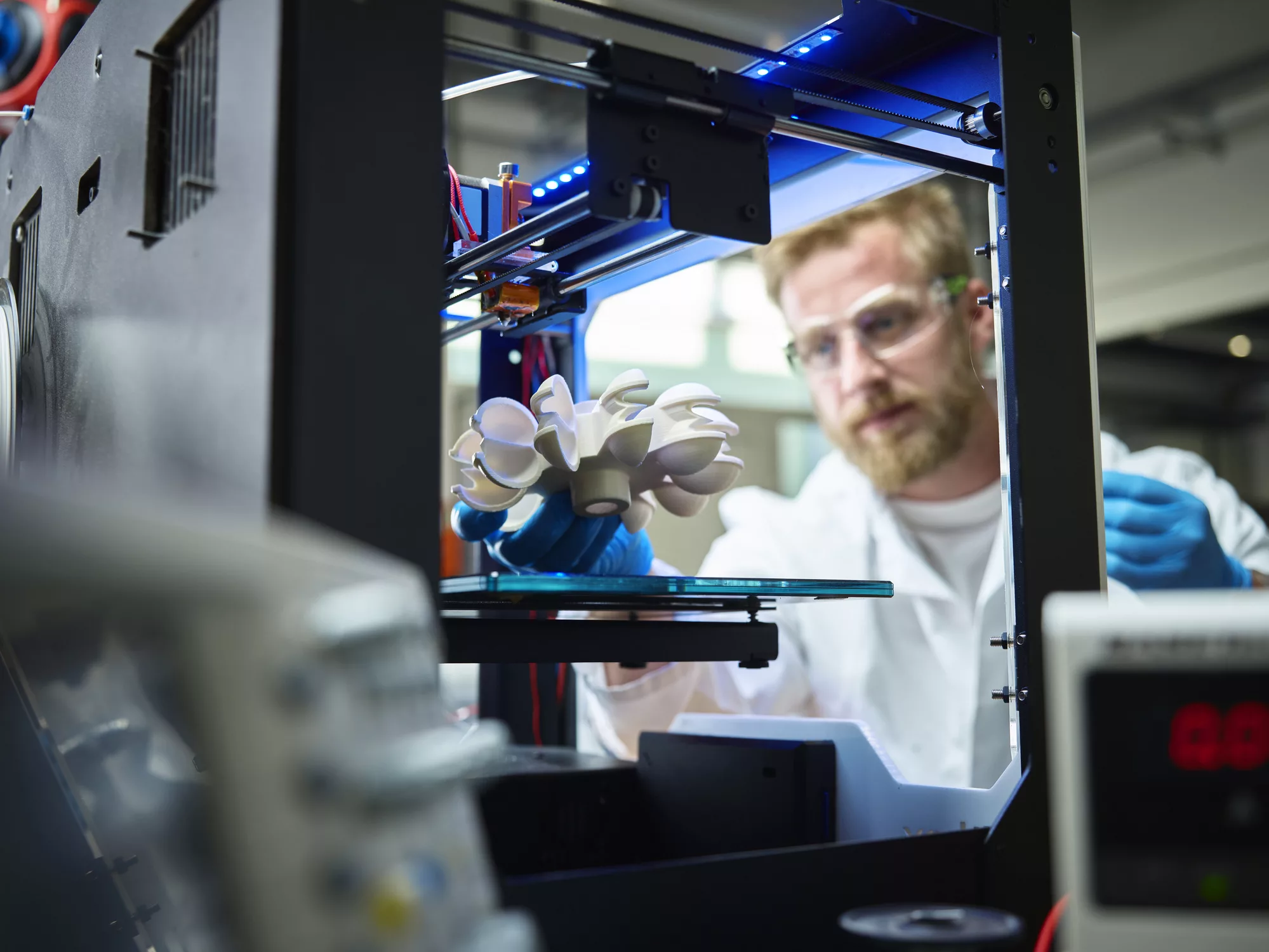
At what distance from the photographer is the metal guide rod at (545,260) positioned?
2.94 ft

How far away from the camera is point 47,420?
1037mm

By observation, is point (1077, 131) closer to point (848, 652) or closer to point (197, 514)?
point (197, 514)

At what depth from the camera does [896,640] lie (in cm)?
227

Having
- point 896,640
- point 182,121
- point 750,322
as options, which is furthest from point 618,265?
point 750,322

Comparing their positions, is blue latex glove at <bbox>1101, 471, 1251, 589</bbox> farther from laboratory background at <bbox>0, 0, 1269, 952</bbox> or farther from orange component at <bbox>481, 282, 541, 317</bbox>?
orange component at <bbox>481, 282, 541, 317</bbox>

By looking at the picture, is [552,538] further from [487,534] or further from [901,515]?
[901,515]

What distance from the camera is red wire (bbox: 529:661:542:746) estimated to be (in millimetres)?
1525

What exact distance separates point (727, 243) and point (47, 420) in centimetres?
69

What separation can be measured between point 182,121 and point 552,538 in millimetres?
390

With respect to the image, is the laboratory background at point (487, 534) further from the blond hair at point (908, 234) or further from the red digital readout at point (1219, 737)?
the blond hair at point (908, 234)

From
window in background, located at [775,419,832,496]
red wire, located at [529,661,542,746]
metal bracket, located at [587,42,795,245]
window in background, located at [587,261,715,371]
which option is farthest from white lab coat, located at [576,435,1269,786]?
window in background, located at [775,419,832,496]

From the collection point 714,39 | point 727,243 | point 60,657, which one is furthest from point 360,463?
point 727,243

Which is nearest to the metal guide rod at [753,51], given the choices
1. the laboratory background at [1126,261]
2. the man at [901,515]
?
the man at [901,515]

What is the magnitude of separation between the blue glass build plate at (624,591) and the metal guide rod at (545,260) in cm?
26
